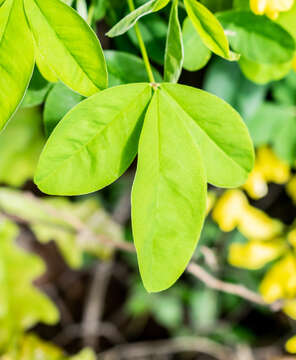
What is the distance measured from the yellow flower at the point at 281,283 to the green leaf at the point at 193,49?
749 millimetres

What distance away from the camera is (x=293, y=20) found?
649mm

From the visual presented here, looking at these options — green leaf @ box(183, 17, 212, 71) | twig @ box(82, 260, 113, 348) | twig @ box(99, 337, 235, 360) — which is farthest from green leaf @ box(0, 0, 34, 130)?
twig @ box(99, 337, 235, 360)

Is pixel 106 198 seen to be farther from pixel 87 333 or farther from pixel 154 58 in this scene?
pixel 154 58

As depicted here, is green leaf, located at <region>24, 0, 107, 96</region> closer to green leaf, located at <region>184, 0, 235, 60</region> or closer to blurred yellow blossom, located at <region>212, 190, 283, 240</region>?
green leaf, located at <region>184, 0, 235, 60</region>

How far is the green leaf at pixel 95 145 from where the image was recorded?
0.47 m

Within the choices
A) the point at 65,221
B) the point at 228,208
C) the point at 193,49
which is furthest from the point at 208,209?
the point at 193,49

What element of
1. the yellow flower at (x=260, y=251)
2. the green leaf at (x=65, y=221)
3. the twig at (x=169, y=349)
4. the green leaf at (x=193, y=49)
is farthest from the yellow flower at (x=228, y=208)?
the twig at (x=169, y=349)

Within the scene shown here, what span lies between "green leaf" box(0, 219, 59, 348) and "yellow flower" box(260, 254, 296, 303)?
0.66m

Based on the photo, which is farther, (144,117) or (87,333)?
(87,333)

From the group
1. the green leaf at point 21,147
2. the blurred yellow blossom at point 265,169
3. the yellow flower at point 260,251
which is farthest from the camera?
the green leaf at point 21,147

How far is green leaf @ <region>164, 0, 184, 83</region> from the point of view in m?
0.46

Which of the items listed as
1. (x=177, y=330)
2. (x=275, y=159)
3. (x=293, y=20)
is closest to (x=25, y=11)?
(x=293, y=20)

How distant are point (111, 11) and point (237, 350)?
57.3 inches

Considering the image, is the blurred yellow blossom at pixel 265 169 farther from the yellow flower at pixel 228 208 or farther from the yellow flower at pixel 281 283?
the yellow flower at pixel 281 283
